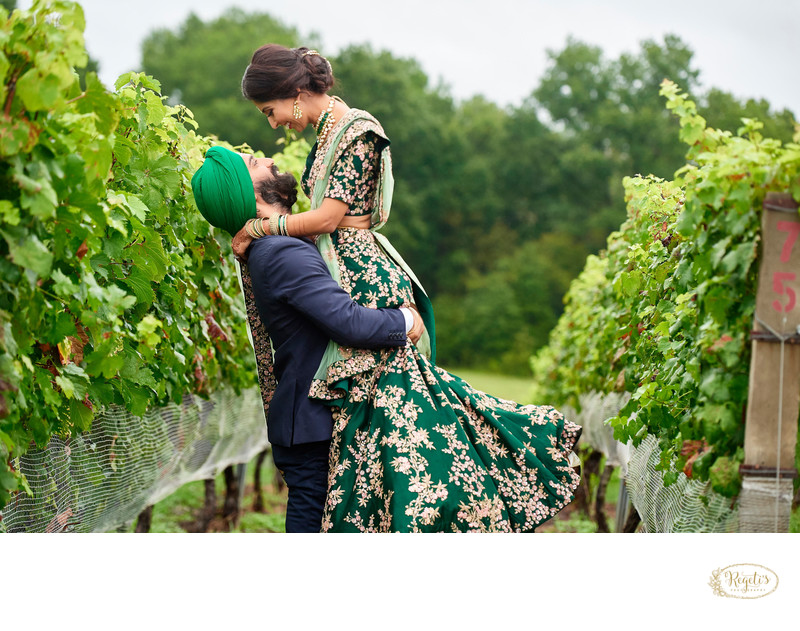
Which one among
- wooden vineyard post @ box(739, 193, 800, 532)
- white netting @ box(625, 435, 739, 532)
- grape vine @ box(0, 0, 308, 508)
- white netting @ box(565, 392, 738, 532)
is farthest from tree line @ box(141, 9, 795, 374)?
wooden vineyard post @ box(739, 193, 800, 532)

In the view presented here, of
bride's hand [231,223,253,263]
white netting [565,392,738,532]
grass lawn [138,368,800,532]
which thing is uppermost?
bride's hand [231,223,253,263]

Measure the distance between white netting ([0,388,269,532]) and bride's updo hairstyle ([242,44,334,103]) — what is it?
140 centimetres

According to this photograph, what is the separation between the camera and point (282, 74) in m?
3.33

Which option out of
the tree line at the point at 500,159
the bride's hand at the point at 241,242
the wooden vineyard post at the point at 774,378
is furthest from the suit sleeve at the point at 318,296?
the tree line at the point at 500,159

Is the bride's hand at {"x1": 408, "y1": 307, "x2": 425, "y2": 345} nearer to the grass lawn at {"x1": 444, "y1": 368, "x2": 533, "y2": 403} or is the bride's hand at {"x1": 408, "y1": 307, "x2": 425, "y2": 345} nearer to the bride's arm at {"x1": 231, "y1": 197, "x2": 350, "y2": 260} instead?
the bride's arm at {"x1": 231, "y1": 197, "x2": 350, "y2": 260}

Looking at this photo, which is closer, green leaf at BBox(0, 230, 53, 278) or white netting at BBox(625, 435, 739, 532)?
green leaf at BBox(0, 230, 53, 278)

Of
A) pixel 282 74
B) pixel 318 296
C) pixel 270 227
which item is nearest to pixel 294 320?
pixel 318 296

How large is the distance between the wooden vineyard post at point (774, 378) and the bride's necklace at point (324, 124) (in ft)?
5.13

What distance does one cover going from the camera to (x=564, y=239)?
3912 centimetres

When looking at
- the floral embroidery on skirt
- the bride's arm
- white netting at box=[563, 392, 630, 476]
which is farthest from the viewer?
white netting at box=[563, 392, 630, 476]

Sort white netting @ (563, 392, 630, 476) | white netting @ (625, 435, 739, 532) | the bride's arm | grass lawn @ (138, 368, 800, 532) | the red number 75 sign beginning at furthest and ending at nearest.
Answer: grass lawn @ (138, 368, 800, 532) → white netting @ (563, 392, 630, 476) → the bride's arm → white netting @ (625, 435, 739, 532) → the red number 75 sign

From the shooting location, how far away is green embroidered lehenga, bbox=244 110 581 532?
2986 mm
